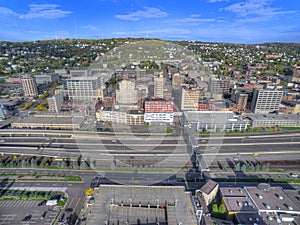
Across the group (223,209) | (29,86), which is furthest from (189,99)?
(29,86)

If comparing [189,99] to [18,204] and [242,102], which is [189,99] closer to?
[242,102]

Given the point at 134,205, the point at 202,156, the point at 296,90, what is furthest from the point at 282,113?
the point at 134,205

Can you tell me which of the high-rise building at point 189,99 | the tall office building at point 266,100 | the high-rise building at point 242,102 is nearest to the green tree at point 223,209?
the high-rise building at point 189,99

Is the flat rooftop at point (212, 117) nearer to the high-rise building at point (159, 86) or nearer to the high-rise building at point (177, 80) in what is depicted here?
the high-rise building at point (159, 86)

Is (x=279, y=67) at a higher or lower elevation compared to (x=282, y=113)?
higher

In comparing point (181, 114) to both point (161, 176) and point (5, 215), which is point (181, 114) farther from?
point (5, 215)

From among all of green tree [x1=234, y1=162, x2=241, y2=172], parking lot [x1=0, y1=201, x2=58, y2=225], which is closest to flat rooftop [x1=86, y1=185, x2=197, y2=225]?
parking lot [x1=0, y1=201, x2=58, y2=225]

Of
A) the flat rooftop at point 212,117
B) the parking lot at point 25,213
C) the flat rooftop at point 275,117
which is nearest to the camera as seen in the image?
the parking lot at point 25,213
